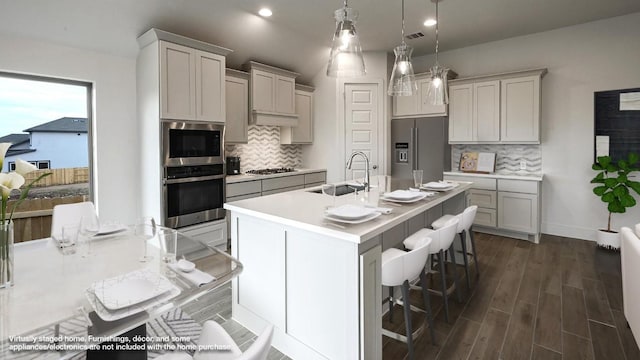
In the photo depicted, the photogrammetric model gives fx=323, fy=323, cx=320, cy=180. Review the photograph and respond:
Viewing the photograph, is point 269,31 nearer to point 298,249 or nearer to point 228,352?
point 298,249

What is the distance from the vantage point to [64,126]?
351 cm

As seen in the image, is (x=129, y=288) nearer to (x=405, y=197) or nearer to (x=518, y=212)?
(x=405, y=197)

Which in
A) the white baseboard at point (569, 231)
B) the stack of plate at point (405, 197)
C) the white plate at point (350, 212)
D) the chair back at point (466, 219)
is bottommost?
the white baseboard at point (569, 231)

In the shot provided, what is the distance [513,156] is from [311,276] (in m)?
4.44

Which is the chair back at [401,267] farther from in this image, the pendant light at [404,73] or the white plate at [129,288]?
the pendant light at [404,73]

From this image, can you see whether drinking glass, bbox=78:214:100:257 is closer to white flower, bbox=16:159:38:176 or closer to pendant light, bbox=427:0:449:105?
white flower, bbox=16:159:38:176

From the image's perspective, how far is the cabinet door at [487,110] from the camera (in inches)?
186

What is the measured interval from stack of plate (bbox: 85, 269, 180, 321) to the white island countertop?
78 cm

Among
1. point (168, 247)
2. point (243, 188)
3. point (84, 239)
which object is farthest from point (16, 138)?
point (168, 247)

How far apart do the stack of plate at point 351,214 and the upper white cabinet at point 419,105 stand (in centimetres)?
375

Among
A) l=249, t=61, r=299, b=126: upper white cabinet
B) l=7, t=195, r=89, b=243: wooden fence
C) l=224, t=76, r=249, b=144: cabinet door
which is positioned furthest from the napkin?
l=249, t=61, r=299, b=126: upper white cabinet

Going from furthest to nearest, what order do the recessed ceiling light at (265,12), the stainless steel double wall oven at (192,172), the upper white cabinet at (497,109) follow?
the upper white cabinet at (497,109) < the recessed ceiling light at (265,12) < the stainless steel double wall oven at (192,172)

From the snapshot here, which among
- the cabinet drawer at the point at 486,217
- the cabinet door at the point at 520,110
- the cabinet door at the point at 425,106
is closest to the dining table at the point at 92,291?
the cabinet drawer at the point at 486,217

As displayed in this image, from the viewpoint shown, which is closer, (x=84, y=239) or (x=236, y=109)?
(x=84, y=239)
